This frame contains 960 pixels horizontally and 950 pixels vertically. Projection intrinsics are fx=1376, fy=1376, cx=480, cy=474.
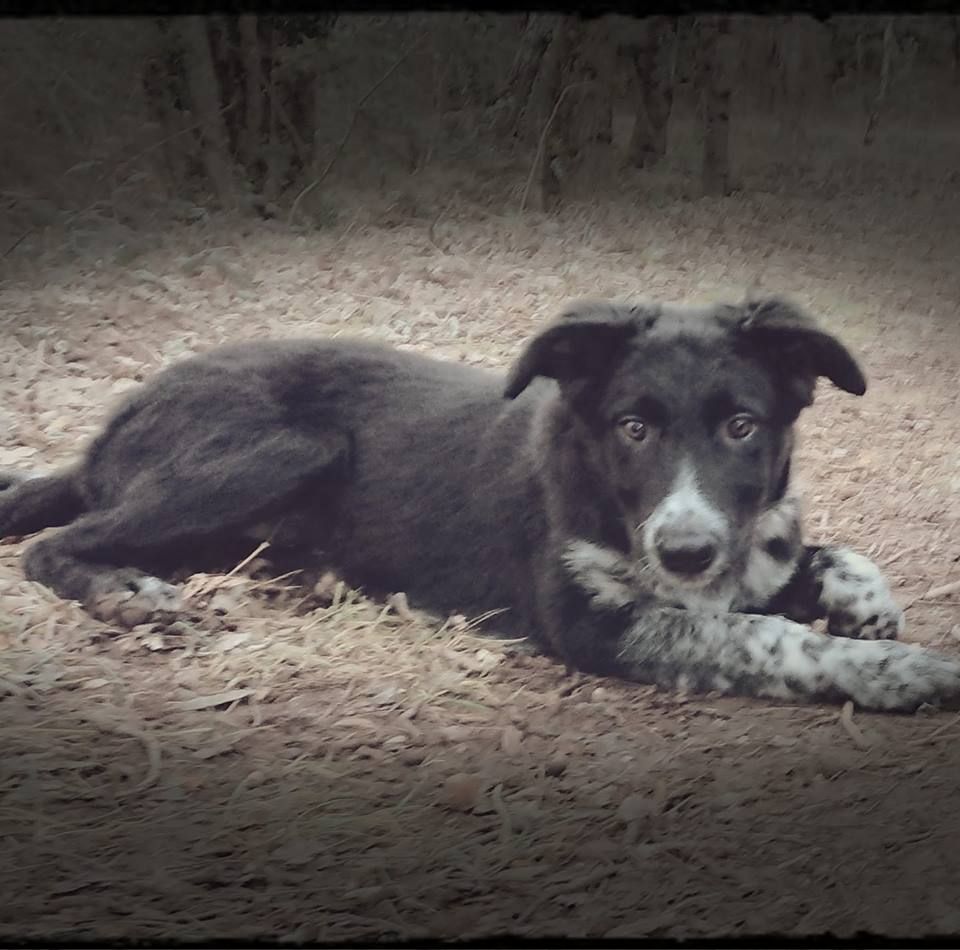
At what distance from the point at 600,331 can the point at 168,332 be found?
3.47 feet

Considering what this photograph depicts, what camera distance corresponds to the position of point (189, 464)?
11.0 ft

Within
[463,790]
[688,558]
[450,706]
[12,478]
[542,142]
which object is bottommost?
[463,790]

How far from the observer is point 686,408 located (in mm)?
3180

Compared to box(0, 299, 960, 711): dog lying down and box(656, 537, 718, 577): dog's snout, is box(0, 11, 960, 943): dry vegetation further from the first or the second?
box(656, 537, 718, 577): dog's snout

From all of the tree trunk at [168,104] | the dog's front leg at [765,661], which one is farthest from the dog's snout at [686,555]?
the tree trunk at [168,104]

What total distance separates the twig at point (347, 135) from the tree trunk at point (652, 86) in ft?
1.81

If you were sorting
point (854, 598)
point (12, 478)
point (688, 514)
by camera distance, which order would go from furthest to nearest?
point (12, 478)
point (854, 598)
point (688, 514)

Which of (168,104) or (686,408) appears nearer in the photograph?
(686,408)

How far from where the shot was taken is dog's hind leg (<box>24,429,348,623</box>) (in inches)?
131

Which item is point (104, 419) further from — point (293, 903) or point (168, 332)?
point (293, 903)

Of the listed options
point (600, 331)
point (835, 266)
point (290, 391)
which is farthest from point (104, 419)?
point (835, 266)

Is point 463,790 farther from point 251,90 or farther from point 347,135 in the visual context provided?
point 251,90

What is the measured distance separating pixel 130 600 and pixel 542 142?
1.49 m

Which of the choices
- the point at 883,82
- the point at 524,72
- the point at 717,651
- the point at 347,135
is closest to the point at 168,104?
the point at 347,135
